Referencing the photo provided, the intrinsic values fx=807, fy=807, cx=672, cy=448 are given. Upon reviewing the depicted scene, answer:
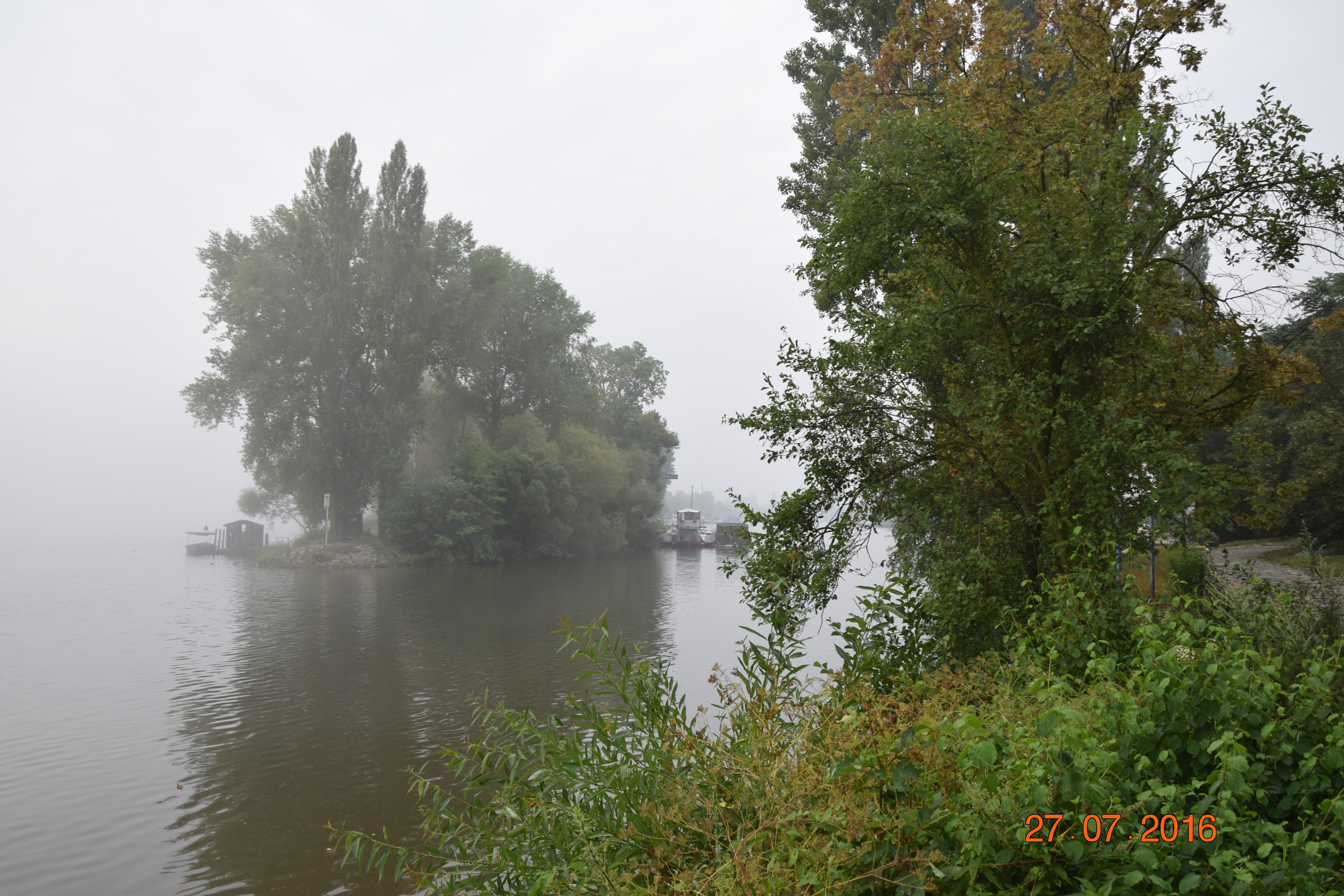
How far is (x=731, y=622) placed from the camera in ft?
79.0

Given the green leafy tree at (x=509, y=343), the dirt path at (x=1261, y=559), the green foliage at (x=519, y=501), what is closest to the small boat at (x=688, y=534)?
the green foliage at (x=519, y=501)

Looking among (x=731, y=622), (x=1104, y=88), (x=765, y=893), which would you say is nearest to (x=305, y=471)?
(x=731, y=622)

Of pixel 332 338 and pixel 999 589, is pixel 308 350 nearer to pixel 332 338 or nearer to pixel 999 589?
pixel 332 338

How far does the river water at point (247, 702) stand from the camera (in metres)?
7.97

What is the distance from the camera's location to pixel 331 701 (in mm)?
13805

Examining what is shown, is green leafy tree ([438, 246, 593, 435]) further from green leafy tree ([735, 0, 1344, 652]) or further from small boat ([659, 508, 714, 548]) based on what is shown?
green leafy tree ([735, 0, 1344, 652])

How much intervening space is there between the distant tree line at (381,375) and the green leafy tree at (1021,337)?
31251 millimetres

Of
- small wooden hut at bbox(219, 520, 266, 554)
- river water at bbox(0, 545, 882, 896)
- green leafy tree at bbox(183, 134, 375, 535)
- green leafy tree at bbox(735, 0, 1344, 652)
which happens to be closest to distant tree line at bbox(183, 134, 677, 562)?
green leafy tree at bbox(183, 134, 375, 535)

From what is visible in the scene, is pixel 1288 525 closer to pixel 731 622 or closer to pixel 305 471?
pixel 731 622

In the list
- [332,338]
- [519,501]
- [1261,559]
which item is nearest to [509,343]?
[519,501]

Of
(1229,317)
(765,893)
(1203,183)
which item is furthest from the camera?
(1229,317)

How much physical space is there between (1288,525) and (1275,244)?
17.9 meters

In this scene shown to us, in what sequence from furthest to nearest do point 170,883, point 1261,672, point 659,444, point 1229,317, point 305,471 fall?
1. point 659,444
2. point 305,471
3. point 1229,317
4. point 170,883
5. point 1261,672

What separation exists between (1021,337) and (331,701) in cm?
1223
